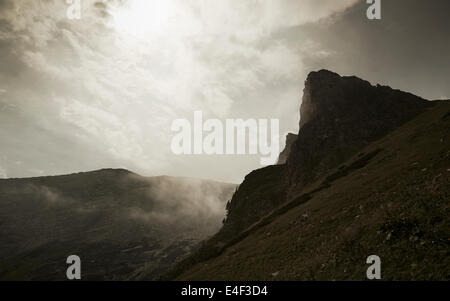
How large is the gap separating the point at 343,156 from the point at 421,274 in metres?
48.8

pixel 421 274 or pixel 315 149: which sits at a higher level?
pixel 315 149

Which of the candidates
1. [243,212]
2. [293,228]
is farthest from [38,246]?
[293,228]

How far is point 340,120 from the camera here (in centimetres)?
6844

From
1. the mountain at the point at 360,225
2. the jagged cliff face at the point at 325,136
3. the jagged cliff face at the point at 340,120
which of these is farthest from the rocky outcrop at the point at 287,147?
the mountain at the point at 360,225

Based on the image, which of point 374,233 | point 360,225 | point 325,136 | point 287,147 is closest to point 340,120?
point 325,136

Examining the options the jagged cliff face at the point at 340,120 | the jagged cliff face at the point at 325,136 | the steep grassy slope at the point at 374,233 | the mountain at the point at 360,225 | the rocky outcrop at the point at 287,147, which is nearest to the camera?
the steep grassy slope at the point at 374,233

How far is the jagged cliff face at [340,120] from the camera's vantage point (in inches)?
2302

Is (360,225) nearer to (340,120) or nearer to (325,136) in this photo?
(325,136)

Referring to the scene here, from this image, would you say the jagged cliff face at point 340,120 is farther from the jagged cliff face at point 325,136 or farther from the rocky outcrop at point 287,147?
the rocky outcrop at point 287,147

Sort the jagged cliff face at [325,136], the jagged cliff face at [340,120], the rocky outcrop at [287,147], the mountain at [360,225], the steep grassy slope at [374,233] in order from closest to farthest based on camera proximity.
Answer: the steep grassy slope at [374,233] → the mountain at [360,225] → the jagged cliff face at [325,136] → the jagged cliff face at [340,120] → the rocky outcrop at [287,147]

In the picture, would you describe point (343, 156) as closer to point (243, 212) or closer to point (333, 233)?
point (243, 212)

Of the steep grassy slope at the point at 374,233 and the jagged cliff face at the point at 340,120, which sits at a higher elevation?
the jagged cliff face at the point at 340,120
